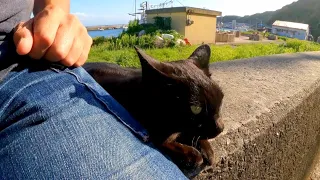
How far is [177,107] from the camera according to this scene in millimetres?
815

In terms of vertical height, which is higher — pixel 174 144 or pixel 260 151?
pixel 174 144

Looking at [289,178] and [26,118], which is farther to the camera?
[289,178]

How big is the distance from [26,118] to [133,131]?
0.21 meters

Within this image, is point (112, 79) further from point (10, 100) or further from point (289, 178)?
point (289, 178)

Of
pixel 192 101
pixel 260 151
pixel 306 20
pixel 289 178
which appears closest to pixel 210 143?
pixel 192 101

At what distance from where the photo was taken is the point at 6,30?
721 millimetres

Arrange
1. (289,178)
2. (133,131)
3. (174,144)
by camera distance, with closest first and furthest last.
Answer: (133,131) < (174,144) < (289,178)

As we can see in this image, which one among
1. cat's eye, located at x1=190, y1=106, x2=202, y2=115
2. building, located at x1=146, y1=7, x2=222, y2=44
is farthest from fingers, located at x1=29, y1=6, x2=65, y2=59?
building, located at x1=146, y1=7, x2=222, y2=44

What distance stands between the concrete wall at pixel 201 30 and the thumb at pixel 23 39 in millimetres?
15608

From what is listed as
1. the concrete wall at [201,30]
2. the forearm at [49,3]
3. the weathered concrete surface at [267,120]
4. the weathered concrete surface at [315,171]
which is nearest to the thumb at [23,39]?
the forearm at [49,3]

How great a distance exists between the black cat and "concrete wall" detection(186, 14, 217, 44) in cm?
1541

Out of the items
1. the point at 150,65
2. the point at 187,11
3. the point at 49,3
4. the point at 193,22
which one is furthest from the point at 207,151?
the point at 193,22

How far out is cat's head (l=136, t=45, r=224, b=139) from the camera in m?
0.81

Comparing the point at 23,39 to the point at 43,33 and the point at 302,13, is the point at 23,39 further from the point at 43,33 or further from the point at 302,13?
the point at 302,13
